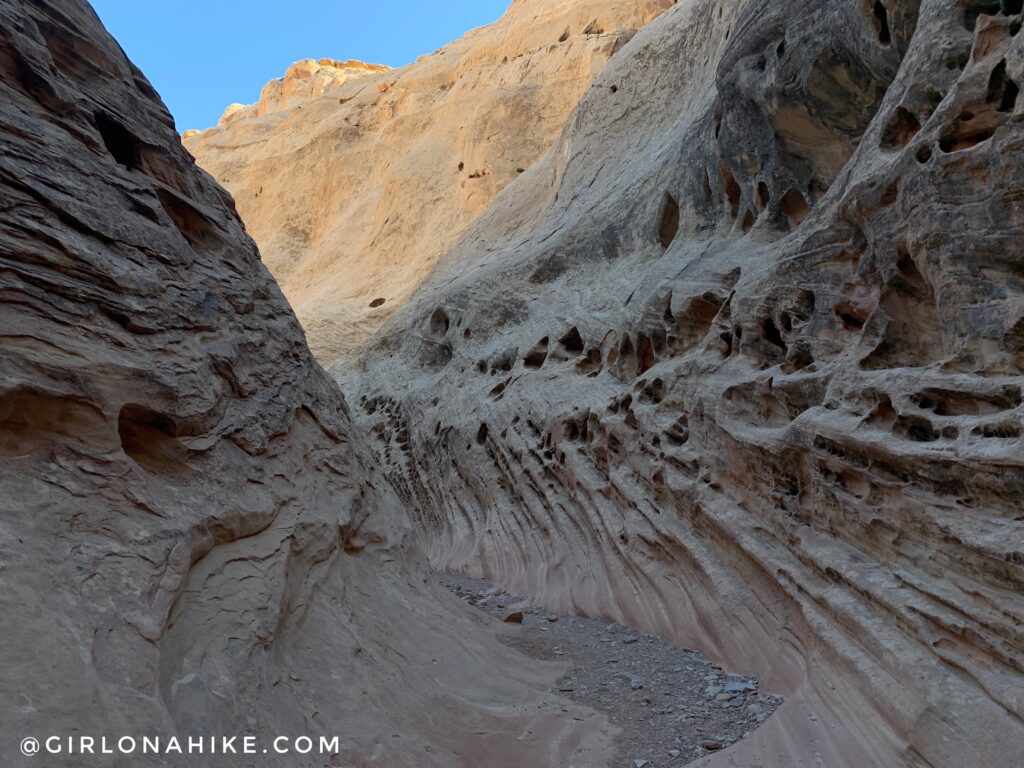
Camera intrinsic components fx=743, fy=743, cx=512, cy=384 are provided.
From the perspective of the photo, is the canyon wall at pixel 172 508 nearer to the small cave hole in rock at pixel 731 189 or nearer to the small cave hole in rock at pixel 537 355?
the small cave hole in rock at pixel 537 355

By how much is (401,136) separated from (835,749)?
85.4ft

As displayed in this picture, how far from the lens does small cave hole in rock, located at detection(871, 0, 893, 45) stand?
6141 mm

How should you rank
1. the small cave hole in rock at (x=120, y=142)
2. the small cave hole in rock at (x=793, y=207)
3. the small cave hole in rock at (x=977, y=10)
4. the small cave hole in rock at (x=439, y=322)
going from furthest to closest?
the small cave hole in rock at (x=439, y=322)
the small cave hole in rock at (x=793, y=207)
the small cave hole in rock at (x=120, y=142)
the small cave hole in rock at (x=977, y=10)

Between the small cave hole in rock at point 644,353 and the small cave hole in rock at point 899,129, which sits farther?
the small cave hole in rock at point 644,353

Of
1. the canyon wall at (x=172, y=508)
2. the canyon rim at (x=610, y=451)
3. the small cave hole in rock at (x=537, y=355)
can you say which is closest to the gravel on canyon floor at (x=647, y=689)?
the canyon rim at (x=610, y=451)

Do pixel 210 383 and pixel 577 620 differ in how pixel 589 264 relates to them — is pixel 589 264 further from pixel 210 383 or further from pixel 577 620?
pixel 210 383

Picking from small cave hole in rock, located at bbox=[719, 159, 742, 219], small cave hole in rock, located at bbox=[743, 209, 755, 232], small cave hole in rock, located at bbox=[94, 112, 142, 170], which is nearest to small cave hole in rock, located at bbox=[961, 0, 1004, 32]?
small cave hole in rock, located at bbox=[743, 209, 755, 232]

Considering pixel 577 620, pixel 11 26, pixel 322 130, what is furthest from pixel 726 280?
pixel 322 130

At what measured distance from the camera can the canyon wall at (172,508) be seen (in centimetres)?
294

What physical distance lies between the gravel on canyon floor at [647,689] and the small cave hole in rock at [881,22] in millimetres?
5224

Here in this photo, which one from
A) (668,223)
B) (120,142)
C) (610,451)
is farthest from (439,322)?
(120,142)

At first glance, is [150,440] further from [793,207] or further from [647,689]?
[793,207]

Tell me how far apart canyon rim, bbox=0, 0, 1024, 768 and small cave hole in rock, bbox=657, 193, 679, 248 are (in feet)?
0.26

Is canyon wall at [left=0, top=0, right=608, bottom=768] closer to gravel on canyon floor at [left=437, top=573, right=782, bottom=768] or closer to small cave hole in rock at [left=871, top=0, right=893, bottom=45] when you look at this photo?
gravel on canyon floor at [left=437, top=573, right=782, bottom=768]
